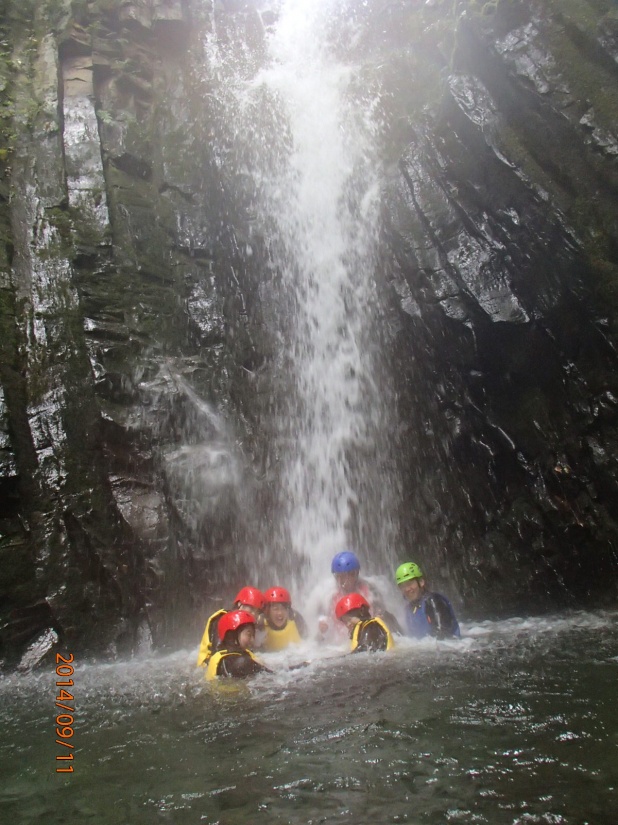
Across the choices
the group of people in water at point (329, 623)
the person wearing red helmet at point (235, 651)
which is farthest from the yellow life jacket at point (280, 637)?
the person wearing red helmet at point (235, 651)

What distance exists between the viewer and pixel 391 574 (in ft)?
28.8

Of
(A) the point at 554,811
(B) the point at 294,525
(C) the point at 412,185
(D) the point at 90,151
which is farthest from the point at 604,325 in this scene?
(D) the point at 90,151

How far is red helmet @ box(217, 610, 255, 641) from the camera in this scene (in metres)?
5.72

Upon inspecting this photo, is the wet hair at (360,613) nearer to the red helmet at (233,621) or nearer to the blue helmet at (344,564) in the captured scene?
the blue helmet at (344,564)

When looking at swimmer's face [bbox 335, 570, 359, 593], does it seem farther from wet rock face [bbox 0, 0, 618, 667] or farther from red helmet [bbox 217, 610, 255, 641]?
red helmet [bbox 217, 610, 255, 641]

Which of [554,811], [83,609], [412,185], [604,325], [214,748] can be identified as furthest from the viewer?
[412,185]

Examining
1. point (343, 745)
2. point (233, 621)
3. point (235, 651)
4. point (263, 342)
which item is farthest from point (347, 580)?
point (263, 342)

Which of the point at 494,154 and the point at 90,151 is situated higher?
the point at 90,151

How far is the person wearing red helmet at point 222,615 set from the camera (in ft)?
20.0

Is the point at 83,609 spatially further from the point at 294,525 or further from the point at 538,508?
the point at 538,508

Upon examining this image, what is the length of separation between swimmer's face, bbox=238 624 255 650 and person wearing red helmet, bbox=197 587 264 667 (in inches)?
15.9

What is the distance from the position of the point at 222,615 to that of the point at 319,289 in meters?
6.46

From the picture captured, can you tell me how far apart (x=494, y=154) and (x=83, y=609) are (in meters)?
9.06
